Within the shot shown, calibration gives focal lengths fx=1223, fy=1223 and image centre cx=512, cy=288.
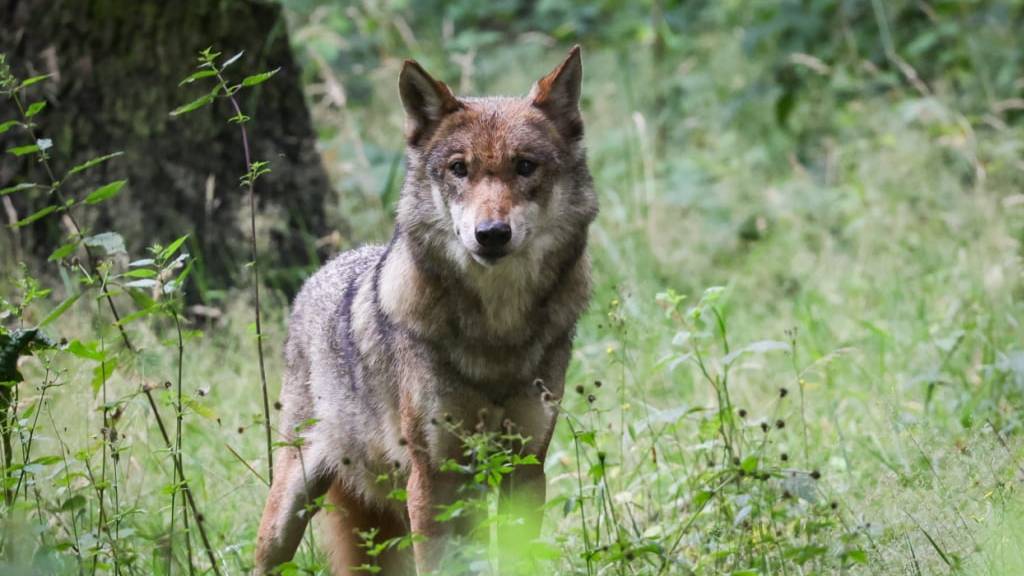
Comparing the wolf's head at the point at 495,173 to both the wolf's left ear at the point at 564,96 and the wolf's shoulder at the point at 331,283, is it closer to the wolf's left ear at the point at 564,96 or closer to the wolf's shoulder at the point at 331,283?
the wolf's left ear at the point at 564,96

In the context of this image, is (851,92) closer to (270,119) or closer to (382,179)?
(382,179)

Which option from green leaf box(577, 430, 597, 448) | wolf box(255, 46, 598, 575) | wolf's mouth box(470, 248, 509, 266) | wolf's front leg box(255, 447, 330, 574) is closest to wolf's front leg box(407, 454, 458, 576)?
wolf box(255, 46, 598, 575)

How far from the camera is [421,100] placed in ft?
13.6

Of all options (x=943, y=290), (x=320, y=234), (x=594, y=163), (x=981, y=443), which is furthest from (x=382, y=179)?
(x=981, y=443)

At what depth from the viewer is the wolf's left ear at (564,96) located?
13.5 feet

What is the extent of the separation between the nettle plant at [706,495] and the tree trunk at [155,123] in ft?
7.57

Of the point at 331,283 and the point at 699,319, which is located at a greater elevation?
the point at 331,283

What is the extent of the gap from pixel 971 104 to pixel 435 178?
6546 millimetres

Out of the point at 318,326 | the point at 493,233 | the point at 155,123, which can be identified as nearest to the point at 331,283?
the point at 318,326

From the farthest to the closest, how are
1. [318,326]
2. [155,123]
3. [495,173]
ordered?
[155,123] < [318,326] < [495,173]

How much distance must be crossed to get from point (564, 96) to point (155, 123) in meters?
3.30

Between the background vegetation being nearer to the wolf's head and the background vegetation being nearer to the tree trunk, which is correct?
the tree trunk

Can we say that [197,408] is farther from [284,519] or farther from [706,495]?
[706,495]

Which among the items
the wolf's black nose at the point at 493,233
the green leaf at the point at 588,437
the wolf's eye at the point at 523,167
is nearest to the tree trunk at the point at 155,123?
the wolf's eye at the point at 523,167
